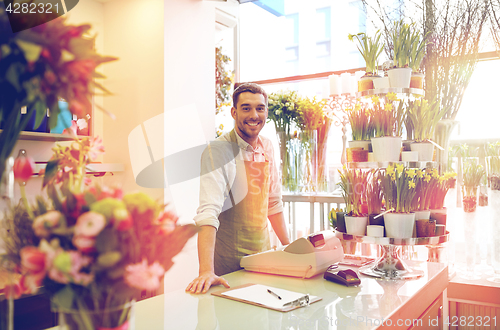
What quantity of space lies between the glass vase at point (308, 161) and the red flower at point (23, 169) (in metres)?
2.87

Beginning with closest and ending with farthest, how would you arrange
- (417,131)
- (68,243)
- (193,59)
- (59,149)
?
(68,243)
(59,149)
(417,131)
(193,59)

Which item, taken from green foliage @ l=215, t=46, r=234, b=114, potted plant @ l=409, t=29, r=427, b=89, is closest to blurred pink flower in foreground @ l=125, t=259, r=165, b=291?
potted plant @ l=409, t=29, r=427, b=89

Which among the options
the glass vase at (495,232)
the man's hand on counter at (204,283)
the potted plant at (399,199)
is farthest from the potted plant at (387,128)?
the glass vase at (495,232)

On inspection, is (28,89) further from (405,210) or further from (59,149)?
(405,210)

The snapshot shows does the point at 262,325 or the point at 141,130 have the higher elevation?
the point at 141,130

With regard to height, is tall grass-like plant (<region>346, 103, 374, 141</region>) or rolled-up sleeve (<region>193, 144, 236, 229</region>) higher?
tall grass-like plant (<region>346, 103, 374, 141</region>)

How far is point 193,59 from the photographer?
3.11 meters

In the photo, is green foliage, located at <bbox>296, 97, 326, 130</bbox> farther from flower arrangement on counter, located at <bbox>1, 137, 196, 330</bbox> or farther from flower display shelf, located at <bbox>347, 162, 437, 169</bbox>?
flower arrangement on counter, located at <bbox>1, 137, 196, 330</bbox>

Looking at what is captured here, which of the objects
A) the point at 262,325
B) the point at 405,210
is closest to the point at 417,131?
the point at 405,210

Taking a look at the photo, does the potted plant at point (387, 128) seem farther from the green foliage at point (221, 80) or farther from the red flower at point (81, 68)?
the green foliage at point (221, 80)

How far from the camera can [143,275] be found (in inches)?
19.8

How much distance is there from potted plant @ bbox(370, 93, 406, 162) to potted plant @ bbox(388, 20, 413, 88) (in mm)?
94

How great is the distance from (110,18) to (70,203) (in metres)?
2.96

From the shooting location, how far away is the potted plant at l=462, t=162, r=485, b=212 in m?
2.48
